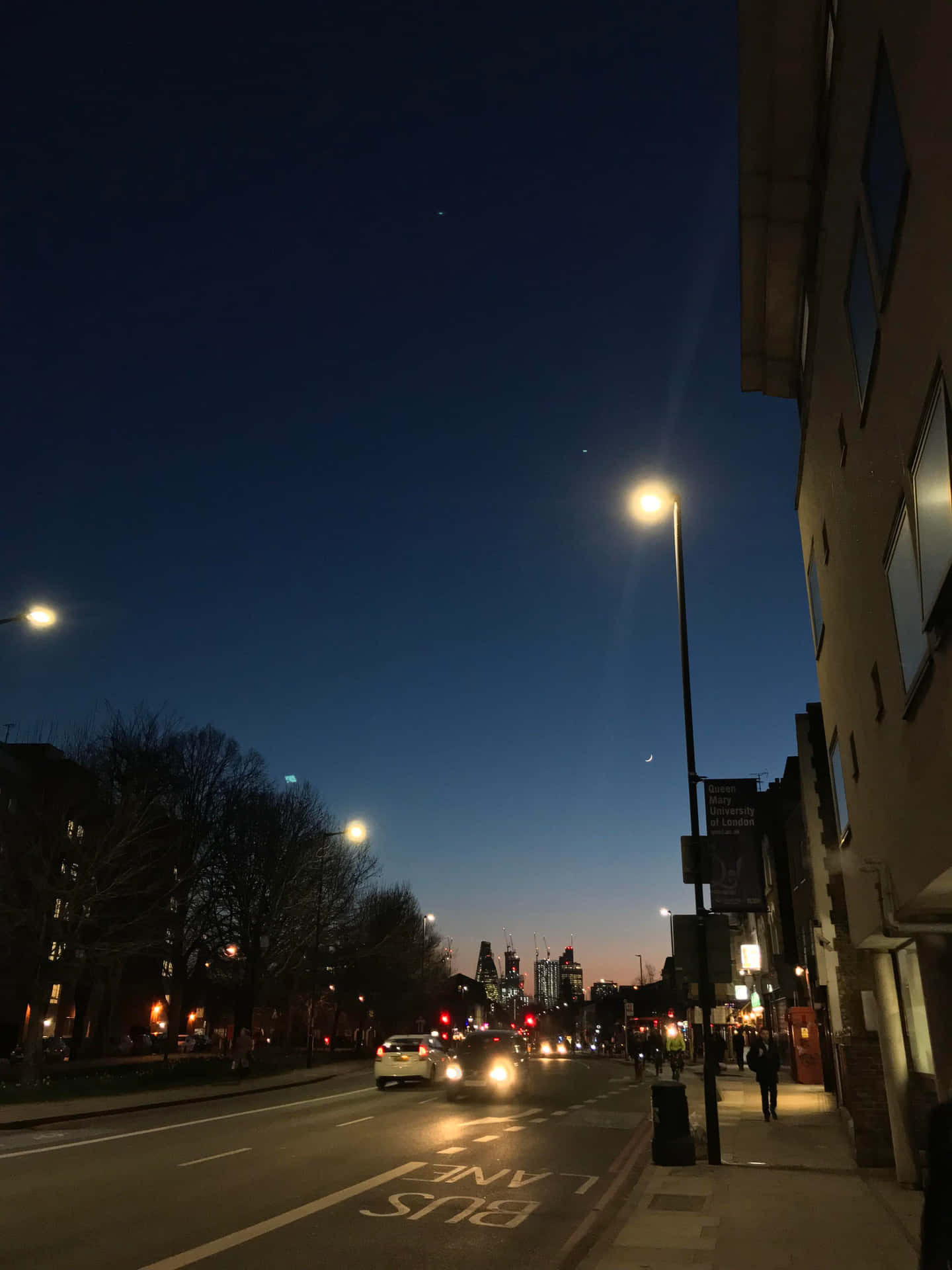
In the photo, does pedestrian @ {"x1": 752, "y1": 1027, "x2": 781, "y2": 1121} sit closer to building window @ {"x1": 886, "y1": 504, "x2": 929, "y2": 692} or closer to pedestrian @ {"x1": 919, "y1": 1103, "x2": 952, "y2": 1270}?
building window @ {"x1": 886, "y1": 504, "x2": 929, "y2": 692}

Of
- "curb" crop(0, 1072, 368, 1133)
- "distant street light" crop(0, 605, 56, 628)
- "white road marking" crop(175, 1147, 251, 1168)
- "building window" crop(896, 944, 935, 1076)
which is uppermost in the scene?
"distant street light" crop(0, 605, 56, 628)

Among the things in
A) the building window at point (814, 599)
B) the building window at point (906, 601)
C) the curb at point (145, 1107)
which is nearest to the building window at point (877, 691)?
the building window at point (906, 601)

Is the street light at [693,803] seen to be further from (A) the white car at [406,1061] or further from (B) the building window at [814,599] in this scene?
(A) the white car at [406,1061]

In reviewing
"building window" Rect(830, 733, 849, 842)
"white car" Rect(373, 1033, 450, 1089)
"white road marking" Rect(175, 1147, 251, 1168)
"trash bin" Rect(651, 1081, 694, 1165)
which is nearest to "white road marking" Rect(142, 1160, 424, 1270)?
"white road marking" Rect(175, 1147, 251, 1168)

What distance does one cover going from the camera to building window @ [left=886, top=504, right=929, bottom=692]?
7.91 m

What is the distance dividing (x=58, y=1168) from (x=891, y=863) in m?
11.2

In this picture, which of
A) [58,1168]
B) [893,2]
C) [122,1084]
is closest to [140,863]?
[122,1084]

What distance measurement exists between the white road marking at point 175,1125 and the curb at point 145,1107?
1.55 feet

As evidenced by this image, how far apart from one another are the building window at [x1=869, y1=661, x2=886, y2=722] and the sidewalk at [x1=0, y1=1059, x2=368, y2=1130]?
1698cm

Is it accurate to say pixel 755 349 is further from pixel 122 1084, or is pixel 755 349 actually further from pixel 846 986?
pixel 122 1084

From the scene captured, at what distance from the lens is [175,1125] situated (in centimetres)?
1848

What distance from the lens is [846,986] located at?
55.0ft

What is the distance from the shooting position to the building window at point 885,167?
7777mm

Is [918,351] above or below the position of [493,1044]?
above
